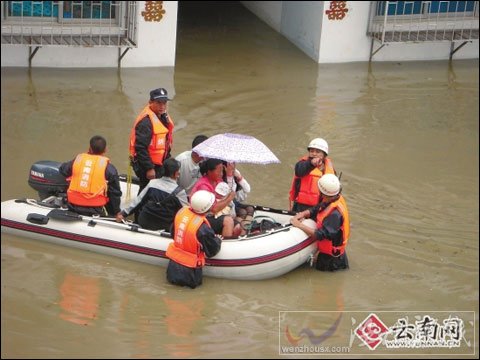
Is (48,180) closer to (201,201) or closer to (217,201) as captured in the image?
(217,201)

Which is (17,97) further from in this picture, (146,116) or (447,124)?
(447,124)

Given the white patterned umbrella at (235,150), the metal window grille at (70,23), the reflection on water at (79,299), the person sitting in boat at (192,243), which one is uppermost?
the metal window grille at (70,23)

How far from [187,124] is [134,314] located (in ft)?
16.8

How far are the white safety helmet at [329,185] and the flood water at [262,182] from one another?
33.1 inches

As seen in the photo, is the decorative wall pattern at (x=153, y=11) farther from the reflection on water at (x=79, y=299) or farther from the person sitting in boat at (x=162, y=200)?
the reflection on water at (x=79, y=299)

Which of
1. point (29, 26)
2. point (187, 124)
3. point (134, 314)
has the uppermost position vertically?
point (29, 26)

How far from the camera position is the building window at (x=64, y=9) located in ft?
45.4

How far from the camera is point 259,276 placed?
8.80 metres

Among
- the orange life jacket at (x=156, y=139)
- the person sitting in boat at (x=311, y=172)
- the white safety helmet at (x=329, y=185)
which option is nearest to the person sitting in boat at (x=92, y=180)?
the orange life jacket at (x=156, y=139)

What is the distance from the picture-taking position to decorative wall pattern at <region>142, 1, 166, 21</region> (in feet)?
47.5

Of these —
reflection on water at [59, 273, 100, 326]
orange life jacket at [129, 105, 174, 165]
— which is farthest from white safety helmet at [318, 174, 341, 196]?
reflection on water at [59, 273, 100, 326]

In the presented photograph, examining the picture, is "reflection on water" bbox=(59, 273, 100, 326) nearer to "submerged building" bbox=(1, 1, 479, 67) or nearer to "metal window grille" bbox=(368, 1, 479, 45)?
"submerged building" bbox=(1, 1, 479, 67)

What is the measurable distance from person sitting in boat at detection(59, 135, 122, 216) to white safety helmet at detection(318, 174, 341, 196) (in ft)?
6.45

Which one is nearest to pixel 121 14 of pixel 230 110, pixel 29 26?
pixel 29 26
